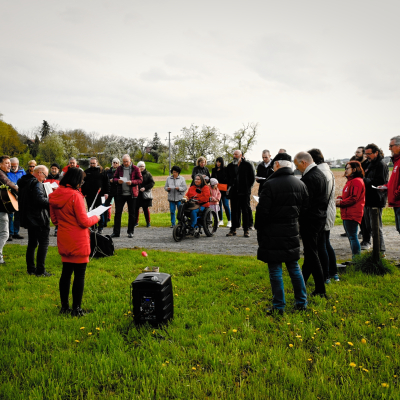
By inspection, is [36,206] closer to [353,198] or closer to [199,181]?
[199,181]

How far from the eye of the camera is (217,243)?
9258mm

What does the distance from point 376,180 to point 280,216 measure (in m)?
4.60

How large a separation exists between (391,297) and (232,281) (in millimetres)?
2439

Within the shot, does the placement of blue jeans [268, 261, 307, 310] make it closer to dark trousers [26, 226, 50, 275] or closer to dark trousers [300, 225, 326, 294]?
dark trousers [300, 225, 326, 294]

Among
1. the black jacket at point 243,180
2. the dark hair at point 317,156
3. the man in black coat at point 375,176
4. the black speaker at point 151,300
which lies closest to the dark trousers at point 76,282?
the black speaker at point 151,300

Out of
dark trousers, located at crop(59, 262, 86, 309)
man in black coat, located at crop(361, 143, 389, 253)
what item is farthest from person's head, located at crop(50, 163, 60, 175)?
man in black coat, located at crop(361, 143, 389, 253)

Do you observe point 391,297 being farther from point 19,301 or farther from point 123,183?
point 123,183

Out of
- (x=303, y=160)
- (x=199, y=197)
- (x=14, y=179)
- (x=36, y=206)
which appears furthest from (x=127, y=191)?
(x=303, y=160)

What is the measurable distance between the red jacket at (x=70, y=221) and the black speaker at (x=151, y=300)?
98cm

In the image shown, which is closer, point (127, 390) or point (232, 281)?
point (127, 390)

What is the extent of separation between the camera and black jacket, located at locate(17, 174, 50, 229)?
6.10 metres

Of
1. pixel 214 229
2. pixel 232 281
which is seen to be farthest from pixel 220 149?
pixel 232 281

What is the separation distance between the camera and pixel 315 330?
3.89 m

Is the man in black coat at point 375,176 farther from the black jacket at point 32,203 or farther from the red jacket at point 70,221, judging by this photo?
the black jacket at point 32,203
